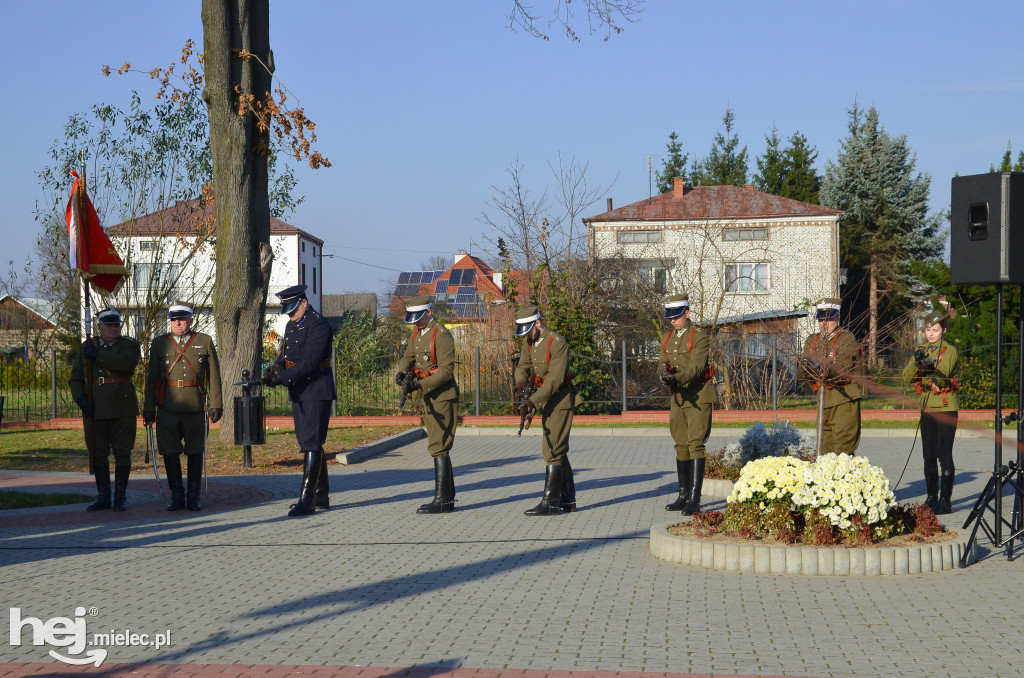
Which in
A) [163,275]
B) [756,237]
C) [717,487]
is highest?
[756,237]

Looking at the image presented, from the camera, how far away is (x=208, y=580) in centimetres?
708

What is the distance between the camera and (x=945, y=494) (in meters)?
9.79

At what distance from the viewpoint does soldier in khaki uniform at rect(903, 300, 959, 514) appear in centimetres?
978

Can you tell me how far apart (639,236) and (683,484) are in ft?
114

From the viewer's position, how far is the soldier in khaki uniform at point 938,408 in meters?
9.78

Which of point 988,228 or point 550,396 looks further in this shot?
point 550,396

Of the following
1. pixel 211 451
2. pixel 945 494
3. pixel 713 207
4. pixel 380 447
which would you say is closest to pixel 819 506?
pixel 945 494

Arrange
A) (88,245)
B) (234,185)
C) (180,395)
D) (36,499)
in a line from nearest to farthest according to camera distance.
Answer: (180,395), (36,499), (88,245), (234,185)

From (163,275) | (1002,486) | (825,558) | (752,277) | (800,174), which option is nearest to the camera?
(825,558)

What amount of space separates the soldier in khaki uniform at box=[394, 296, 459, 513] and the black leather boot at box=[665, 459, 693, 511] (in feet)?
7.20

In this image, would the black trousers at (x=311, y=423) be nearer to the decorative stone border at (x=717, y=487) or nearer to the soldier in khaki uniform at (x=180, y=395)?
the soldier in khaki uniform at (x=180, y=395)

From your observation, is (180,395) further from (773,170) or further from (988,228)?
(773,170)

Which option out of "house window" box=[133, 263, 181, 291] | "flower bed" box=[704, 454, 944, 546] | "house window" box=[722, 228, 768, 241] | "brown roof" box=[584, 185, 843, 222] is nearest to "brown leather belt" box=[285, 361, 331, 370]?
"flower bed" box=[704, 454, 944, 546]

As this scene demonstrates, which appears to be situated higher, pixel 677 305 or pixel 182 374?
pixel 677 305
